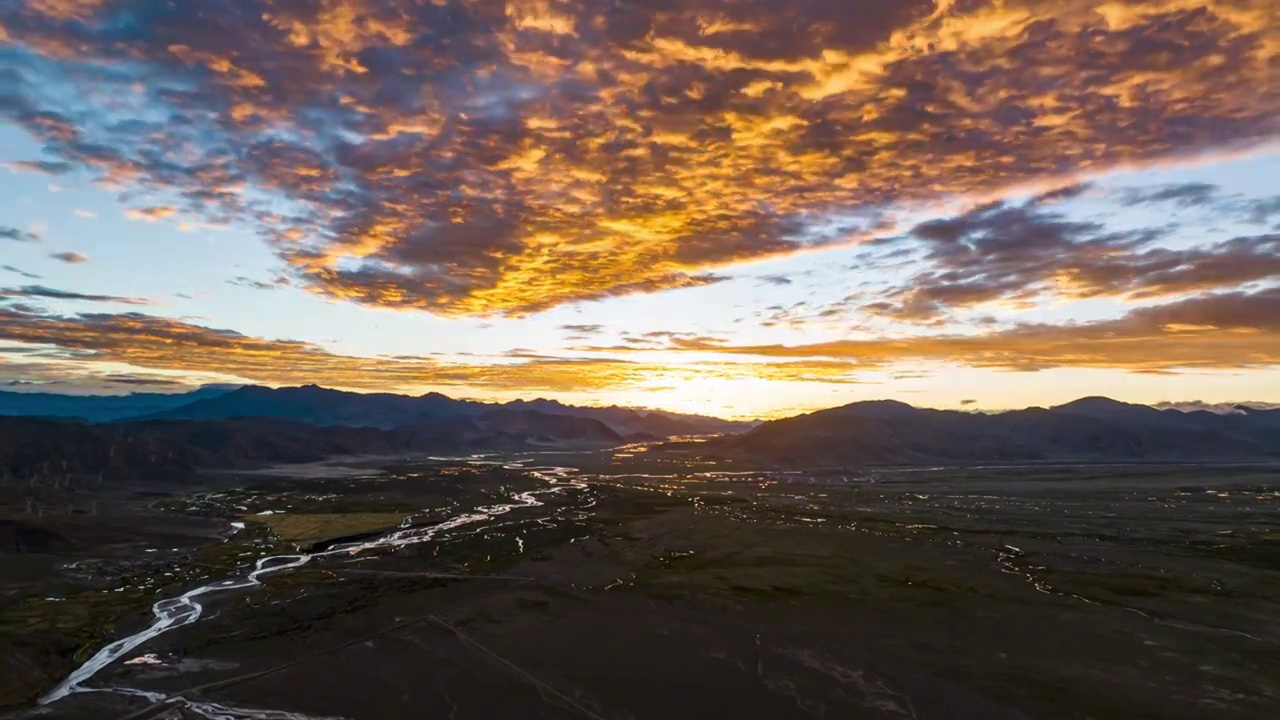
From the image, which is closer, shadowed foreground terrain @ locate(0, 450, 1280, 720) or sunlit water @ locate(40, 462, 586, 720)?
sunlit water @ locate(40, 462, 586, 720)

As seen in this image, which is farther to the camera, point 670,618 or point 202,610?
point 202,610

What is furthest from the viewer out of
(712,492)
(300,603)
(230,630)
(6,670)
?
(712,492)

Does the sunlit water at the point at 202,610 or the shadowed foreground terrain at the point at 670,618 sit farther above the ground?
the shadowed foreground terrain at the point at 670,618

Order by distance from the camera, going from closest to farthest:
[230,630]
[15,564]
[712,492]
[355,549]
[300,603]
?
[230,630], [300,603], [15,564], [355,549], [712,492]

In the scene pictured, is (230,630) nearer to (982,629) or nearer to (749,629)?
(749,629)

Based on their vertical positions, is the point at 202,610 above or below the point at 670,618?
below

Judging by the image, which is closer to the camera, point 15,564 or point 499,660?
point 499,660

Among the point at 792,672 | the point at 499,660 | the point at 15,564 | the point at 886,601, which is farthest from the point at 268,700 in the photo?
the point at 15,564

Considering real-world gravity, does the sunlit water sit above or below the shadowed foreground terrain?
below
